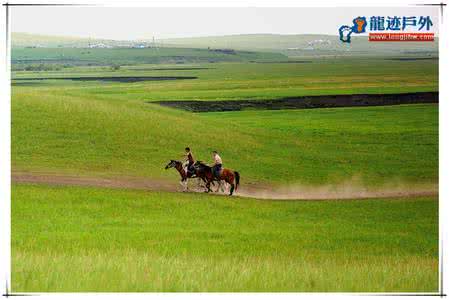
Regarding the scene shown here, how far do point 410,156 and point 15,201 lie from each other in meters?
6.67

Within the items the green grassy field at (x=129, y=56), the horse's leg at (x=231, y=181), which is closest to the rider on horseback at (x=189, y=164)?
the horse's leg at (x=231, y=181)

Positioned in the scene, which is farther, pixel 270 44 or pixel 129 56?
pixel 129 56

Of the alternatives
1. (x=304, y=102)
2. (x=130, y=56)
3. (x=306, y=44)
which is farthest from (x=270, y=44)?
(x=304, y=102)

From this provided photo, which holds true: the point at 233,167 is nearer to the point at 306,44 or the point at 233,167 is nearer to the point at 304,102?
the point at 304,102

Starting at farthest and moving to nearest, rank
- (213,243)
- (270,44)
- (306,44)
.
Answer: (306,44) < (270,44) < (213,243)

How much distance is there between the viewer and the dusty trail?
1784 cm

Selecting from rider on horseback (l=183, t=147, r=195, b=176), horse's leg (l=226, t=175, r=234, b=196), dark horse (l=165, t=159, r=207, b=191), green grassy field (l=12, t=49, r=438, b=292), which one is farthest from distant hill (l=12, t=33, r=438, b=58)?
horse's leg (l=226, t=175, r=234, b=196)

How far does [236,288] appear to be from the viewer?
511 inches

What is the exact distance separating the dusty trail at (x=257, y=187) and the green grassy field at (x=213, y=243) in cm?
26

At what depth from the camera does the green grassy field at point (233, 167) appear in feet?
44.2

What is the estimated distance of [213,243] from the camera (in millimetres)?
15336

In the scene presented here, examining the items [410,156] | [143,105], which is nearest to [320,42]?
[410,156]

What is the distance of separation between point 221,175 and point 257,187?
1.12 meters

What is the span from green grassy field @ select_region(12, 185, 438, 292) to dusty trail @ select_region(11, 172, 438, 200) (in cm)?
26
